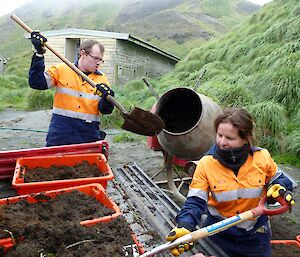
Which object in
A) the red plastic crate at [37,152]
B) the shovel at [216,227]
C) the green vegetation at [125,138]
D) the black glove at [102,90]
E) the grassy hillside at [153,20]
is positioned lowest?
the grassy hillside at [153,20]

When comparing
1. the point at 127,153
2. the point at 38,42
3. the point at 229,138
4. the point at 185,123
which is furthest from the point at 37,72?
the point at 127,153

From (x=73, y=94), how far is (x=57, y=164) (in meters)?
0.72

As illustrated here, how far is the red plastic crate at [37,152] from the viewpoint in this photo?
265cm

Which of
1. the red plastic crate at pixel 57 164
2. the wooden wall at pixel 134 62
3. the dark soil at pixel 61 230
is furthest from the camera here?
the wooden wall at pixel 134 62

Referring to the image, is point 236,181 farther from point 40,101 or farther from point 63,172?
point 40,101

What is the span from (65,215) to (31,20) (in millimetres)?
83598

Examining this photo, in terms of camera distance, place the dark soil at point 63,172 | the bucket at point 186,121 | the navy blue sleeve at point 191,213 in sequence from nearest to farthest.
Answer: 1. the navy blue sleeve at point 191,213
2. the dark soil at point 63,172
3. the bucket at point 186,121

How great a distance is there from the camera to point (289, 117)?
6867 mm

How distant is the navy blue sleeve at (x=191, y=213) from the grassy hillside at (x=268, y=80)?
4.22 m

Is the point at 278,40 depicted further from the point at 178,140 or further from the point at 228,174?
the point at 228,174

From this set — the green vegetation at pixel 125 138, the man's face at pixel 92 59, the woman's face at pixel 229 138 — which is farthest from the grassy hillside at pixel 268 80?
the woman's face at pixel 229 138

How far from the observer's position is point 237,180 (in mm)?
2186

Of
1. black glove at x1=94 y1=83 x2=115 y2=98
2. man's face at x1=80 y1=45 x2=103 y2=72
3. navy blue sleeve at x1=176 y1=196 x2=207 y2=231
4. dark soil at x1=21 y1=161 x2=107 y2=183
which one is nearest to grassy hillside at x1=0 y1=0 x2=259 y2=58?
man's face at x1=80 y1=45 x2=103 y2=72

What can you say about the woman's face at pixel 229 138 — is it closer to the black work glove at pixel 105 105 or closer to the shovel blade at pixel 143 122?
the shovel blade at pixel 143 122
